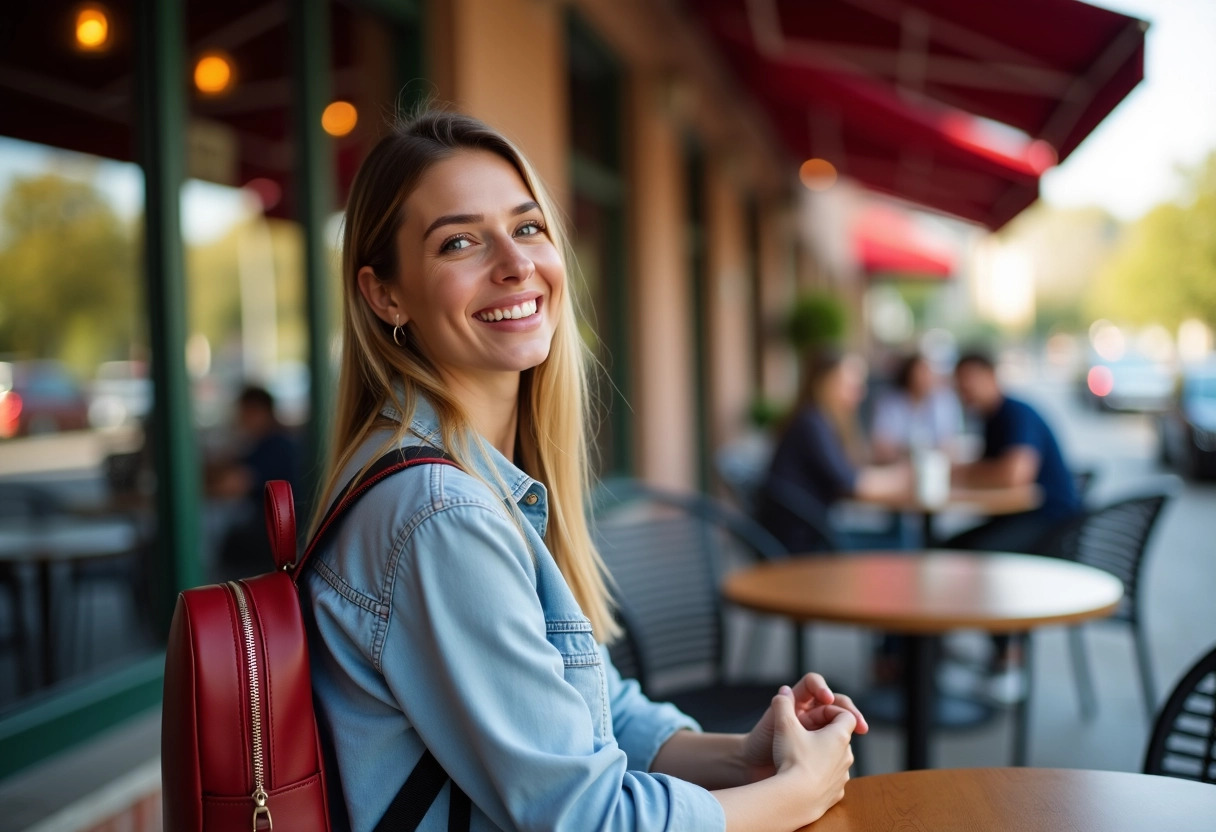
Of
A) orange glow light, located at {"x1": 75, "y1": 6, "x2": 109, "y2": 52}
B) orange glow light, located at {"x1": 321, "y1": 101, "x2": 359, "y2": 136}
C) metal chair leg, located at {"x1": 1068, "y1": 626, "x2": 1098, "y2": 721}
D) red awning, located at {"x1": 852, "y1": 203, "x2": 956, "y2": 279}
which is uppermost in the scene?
red awning, located at {"x1": 852, "y1": 203, "x2": 956, "y2": 279}

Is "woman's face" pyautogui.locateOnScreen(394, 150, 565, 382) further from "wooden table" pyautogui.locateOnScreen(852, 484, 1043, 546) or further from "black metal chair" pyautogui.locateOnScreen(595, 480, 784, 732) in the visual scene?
"wooden table" pyautogui.locateOnScreen(852, 484, 1043, 546)

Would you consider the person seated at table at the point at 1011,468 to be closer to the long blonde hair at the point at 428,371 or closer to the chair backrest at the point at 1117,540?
the chair backrest at the point at 1117,540

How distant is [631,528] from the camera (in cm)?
307

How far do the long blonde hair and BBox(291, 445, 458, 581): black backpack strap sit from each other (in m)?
0.02

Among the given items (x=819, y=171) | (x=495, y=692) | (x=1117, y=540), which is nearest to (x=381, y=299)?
(x=495, y=692)

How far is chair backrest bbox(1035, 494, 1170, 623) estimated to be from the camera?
3504 mm

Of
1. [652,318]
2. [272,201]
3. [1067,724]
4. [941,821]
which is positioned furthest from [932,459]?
[272,201]

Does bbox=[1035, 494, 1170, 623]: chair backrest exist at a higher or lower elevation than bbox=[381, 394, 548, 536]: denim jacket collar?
lower

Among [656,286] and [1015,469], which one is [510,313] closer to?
[1015,469]

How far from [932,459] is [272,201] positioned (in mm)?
6517

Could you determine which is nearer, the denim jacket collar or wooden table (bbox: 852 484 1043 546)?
the denim jacket collar

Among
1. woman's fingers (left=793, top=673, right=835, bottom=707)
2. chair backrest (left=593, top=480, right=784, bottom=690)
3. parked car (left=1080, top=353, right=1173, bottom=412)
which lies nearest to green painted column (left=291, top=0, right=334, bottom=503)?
chair backrest (left=593, top=480, right=784, bottom=690)

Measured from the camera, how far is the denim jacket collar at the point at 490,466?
1.27 meters

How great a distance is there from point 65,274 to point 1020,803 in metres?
6.35
